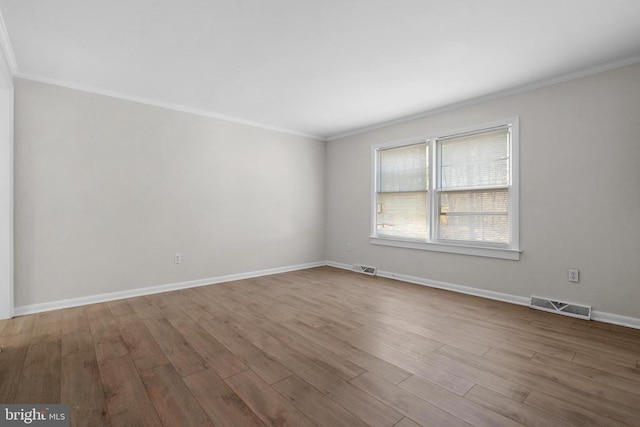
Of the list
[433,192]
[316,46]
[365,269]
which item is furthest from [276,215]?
[316,46]

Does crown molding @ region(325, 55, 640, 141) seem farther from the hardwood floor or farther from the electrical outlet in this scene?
the hardwood floor

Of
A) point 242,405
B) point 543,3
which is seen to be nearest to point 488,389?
point 242,405

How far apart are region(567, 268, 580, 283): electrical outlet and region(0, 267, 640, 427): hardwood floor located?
421mm

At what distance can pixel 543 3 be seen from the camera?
6.53ft

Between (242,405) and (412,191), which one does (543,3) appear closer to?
(412,191)

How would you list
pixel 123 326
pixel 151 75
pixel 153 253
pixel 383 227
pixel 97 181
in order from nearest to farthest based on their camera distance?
1. pixel 123 326
2. pixel 151 75
3. pixel 97 181
4. pixel 153 253
5. pixel 383 227

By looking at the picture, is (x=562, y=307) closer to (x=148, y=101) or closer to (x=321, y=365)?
(x=321, y=365)

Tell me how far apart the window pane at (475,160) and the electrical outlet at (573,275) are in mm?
1141

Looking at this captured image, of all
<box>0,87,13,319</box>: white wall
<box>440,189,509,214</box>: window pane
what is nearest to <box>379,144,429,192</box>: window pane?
<box>440,189,509,214</box>: window pane

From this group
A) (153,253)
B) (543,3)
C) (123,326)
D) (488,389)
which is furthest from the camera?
(153,253)

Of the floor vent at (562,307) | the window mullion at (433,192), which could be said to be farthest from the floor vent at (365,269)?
the floor vent at (562,307)

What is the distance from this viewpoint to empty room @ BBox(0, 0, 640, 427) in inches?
70.7

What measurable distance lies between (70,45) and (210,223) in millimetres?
2444

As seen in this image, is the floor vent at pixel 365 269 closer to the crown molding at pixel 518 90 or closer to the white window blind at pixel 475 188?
the white window blind at pixel 475 188
